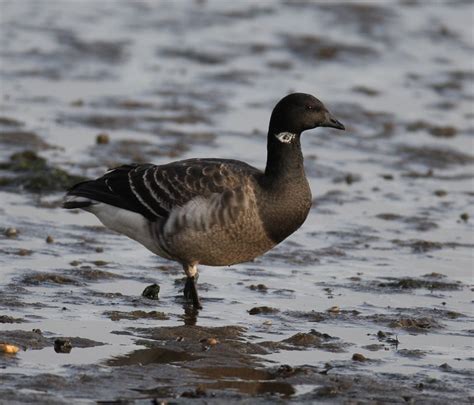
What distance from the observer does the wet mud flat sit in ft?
32.6

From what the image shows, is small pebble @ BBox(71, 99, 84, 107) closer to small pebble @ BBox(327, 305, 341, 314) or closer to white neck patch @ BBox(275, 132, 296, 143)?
white neck patch @ BBox(275, 132, 296, 143)

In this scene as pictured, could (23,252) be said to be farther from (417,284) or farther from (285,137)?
(417,284)

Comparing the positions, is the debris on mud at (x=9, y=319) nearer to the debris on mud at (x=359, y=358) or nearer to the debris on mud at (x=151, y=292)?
the debris on mud at (x=151, y=292)

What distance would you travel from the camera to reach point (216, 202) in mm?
11539

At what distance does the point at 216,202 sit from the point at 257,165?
6.02 meters

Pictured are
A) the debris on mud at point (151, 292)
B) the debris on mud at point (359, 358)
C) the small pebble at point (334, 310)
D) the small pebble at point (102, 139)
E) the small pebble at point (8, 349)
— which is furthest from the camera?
the small pebble at point (102, 139)

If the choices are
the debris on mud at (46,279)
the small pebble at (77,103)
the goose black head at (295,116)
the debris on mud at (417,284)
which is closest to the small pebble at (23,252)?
the debris on mud at (46,279)

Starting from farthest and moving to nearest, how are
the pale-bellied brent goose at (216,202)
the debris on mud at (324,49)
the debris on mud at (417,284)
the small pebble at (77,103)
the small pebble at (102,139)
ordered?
the debris on mud at (324,49), the small pebble at (77,103), the small pebble at (102,139), the debris on mud at (417,284), the pale-bellied brent goose at (216,202)

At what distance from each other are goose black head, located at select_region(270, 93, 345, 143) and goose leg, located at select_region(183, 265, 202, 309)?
1.49 metres

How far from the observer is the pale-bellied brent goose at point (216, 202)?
1155cm

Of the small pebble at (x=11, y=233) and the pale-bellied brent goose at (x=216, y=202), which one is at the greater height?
the pale-bellied brent goose at (x=216, y=202)

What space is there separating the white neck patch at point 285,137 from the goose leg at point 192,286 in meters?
1.46

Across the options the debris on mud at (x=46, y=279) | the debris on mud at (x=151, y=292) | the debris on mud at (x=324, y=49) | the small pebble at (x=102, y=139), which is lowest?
the debris on mud at (x=151, y=292)

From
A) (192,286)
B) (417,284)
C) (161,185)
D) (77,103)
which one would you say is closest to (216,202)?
(161,185)
